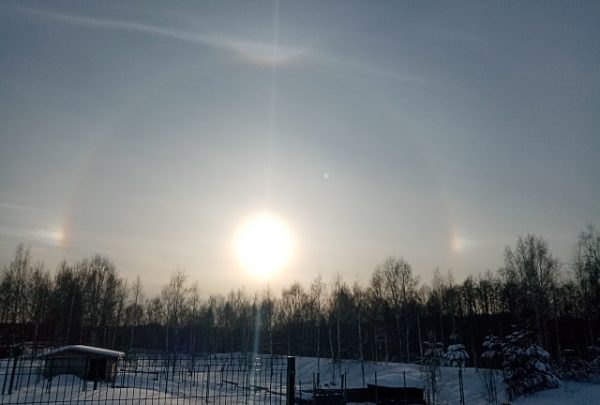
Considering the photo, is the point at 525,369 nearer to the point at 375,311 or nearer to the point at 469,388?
the point at 469,388

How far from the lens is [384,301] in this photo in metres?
53.6

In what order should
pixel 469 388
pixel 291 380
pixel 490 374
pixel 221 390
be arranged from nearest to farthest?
pixel 291 380 → pixel 490 374 → pixel 469 388 → pixel 221 390

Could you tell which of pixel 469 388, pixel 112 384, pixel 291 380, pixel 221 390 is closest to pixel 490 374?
pixel 469 388

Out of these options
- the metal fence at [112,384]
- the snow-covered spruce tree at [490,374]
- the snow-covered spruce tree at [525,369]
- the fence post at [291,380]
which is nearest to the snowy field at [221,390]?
the metal fence at [112,384]

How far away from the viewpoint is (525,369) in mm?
25625

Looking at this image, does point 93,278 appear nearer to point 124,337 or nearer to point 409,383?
point 124,337

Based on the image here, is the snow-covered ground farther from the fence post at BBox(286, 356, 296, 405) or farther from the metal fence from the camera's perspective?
the fence post at BBox(286, 356, 296, 405)

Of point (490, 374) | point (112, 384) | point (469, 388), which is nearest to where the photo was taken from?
point (112, 384)

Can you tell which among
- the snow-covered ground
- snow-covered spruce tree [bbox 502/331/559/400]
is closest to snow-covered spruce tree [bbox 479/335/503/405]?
the snow-covered ground

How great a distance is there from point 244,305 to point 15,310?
1495 inches

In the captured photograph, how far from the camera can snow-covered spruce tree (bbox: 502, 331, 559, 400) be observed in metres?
25.2

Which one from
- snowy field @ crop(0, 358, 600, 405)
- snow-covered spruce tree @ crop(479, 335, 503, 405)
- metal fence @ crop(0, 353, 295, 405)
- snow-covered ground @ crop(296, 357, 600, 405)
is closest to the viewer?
metal fence @ crop(0, 353, 295, 405)

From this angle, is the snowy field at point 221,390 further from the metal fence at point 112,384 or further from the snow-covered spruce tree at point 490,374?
the snow-covered spruce tree at point 490,374

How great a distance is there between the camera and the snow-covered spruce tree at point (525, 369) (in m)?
25.2
